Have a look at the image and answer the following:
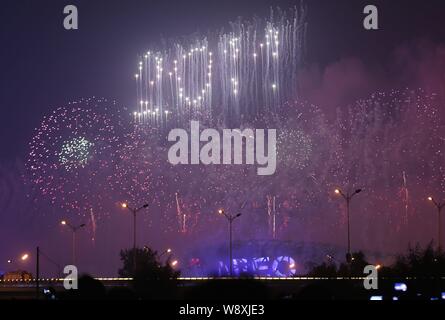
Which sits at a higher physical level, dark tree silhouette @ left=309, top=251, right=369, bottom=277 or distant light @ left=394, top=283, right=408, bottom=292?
distant light @ left=394, top=283, right=408, bottom=292

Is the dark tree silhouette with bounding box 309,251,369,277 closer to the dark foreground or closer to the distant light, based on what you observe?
the dark foreground

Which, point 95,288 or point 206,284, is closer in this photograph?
point 206,284

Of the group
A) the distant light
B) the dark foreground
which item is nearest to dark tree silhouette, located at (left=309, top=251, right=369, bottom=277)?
the dark foreground

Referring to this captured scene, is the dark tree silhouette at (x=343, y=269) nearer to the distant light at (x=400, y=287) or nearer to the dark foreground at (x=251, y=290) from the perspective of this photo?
the dark foreground at (x=251, y=290)

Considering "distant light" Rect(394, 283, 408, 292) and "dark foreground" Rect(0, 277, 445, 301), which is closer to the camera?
"dark foreground" Rect(0, 277, 445, 301)

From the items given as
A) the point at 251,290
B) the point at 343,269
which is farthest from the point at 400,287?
the point at 343,269

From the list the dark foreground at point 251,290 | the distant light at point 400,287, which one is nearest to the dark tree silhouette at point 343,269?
the dark foreground at point 251,290

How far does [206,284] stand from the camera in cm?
2555

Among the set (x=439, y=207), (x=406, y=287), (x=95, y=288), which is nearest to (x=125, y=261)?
(x=439, y=207)

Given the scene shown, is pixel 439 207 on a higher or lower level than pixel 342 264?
higher

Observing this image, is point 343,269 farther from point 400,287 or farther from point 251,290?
point 251,290
